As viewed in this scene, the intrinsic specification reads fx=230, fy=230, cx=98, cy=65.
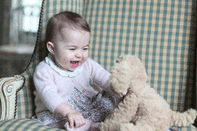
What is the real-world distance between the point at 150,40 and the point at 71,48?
0.44m

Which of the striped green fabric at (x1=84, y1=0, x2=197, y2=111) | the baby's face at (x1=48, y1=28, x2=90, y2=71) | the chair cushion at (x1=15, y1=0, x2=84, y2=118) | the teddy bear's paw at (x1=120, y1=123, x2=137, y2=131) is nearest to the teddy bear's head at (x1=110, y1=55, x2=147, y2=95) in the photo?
the teddy bear's paw at (x1=120, y1=123, x2=137, y2=131)

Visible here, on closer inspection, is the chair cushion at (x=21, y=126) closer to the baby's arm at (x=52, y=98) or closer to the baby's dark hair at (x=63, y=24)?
the baby's arm at (x=52, y=98)

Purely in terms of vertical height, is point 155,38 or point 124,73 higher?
point 155,38

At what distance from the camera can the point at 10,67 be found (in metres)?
2.89

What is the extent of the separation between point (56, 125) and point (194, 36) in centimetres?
79

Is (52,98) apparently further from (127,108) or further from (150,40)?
(150,40)

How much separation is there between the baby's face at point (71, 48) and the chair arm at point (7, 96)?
229 millimetres

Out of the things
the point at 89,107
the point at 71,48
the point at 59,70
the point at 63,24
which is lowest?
the point at 89,107

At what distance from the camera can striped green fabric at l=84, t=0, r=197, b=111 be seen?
3.77 feet

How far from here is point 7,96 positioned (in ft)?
3.27

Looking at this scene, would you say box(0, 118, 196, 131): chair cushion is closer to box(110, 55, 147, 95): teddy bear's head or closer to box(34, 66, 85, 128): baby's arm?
box(34, 66, 85, 128): baby's arm

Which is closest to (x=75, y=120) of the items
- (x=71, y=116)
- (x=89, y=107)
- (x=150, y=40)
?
(x=71, y=116)

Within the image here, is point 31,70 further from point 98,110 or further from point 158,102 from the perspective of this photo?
point 158,102

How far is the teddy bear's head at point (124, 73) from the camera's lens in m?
0.72
